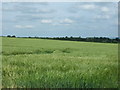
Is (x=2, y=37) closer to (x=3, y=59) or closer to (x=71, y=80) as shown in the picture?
(x=3, y=59)

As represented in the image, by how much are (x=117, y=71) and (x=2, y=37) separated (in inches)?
48.4

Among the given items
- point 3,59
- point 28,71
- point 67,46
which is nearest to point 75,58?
point 67,46

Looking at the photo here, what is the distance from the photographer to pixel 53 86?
207 cm

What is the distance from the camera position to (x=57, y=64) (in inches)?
85.1

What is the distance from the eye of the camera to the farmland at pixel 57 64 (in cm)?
207

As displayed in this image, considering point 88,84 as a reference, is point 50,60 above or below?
above

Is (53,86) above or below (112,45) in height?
below

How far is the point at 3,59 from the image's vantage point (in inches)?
85.7

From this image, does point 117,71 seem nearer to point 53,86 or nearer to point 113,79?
point 113,79

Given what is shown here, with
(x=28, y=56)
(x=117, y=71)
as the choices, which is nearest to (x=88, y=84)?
(x=117, y=71)

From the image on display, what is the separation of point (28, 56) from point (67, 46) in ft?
1.44

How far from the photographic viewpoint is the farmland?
81.6 inches

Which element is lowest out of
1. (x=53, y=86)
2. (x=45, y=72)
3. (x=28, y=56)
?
(x=53, y=86)

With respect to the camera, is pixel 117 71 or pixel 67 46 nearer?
pixel 117 71
